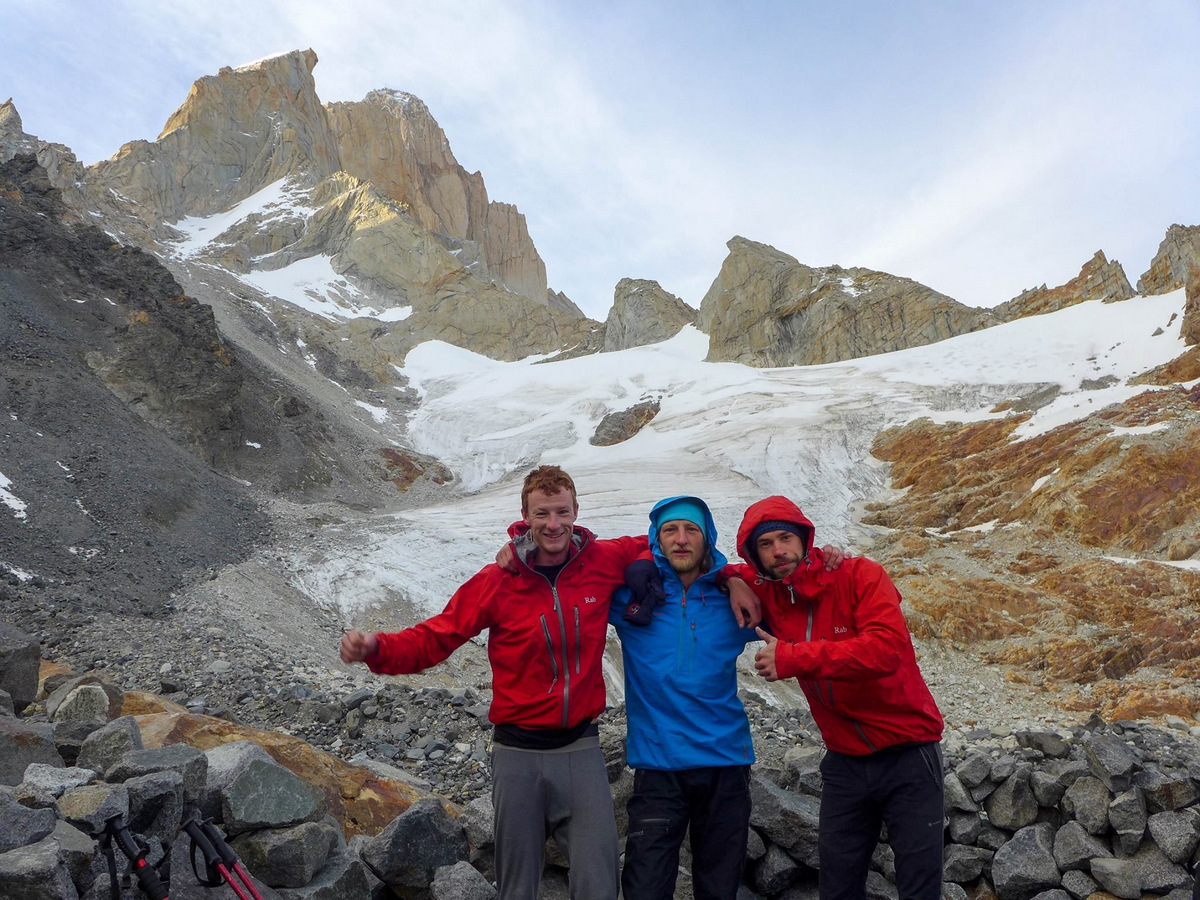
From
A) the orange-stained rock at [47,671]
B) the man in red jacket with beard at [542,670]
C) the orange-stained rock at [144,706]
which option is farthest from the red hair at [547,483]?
the orange-stained rock at [47,671]

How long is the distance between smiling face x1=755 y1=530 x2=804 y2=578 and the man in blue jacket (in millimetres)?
304

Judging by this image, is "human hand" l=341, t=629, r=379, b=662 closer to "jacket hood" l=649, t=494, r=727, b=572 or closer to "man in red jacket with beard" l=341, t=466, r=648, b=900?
"man in red jacket with beard" l=341, t=466, r=648, b=900

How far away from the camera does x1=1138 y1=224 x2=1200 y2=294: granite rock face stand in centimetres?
4197

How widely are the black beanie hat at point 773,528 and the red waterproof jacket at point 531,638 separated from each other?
0.80m

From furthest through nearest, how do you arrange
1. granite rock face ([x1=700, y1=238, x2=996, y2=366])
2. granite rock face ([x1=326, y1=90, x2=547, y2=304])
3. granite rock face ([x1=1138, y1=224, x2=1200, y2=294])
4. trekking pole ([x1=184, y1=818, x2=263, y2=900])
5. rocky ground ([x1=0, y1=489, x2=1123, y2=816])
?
1. granite rock face ([x1=326, y1=90, x2=547, y2=304])
2. granite rock face ([x1=700, y1=238, x2=996, y2=366])
3. granite rock face ([x1=1138, y1=224, x2=1200, y2=294])
4. rocky ground ([x1=0, y1=489, x2=1123, y2=816])
5. trekking pole ([x1=184, y1=818, x2=263, y2=900])

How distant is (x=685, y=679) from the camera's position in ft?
12.5

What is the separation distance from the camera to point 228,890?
3.50 meters

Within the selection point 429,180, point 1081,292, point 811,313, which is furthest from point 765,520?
point 429,180

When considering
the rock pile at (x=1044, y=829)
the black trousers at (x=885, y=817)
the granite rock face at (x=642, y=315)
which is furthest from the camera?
the granite rock face at (x=642, y=315)

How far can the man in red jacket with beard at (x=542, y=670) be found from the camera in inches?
139

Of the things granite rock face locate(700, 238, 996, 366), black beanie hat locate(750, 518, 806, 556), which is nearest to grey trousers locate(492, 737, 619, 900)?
black beanie hat locate(750, 518, 806, 556)

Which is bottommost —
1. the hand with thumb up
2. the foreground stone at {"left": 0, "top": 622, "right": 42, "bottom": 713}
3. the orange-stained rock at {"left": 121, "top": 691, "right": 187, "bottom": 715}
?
the orange-stained rock at {"left": 121, "top": 691, "right": 187, "bottom": 715}

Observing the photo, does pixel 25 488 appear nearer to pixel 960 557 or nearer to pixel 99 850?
pixel 99 850

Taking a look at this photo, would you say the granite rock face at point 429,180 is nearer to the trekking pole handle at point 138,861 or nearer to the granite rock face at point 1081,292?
the granite rock face at point 1081,292
